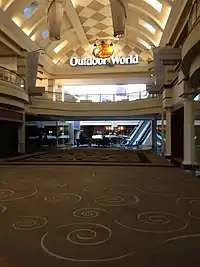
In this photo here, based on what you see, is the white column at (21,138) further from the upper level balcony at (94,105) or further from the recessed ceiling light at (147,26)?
the recessed ceiling light at (147,26)

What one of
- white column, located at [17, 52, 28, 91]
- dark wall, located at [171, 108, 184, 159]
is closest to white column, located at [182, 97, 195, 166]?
dark wall, located at [171, 108, 184, 159]

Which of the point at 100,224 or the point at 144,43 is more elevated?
the point at 144,43

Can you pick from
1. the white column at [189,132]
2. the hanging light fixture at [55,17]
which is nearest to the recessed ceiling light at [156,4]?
the hanging light fixture at [55,17]

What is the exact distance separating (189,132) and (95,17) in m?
16.9

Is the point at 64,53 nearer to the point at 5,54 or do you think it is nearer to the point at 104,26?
the point at 104,26

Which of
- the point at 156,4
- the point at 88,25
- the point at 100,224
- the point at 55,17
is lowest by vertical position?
the point at 100,224

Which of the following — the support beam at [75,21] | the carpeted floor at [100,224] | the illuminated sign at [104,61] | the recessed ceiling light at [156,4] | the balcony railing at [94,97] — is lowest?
the carpeted floor at [100,224]

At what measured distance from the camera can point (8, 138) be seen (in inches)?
687

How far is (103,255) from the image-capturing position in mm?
2979

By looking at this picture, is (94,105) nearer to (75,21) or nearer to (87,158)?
(75,21)

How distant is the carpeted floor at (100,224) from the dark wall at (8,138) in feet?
33.6

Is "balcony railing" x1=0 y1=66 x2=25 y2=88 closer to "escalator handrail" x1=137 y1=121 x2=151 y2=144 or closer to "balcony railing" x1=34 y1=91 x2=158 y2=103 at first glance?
"balcony railing" x1=34 y1=91 x2=158 y2=103

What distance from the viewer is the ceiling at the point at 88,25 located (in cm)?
1874

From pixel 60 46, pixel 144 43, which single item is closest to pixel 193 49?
pixel 144 43
